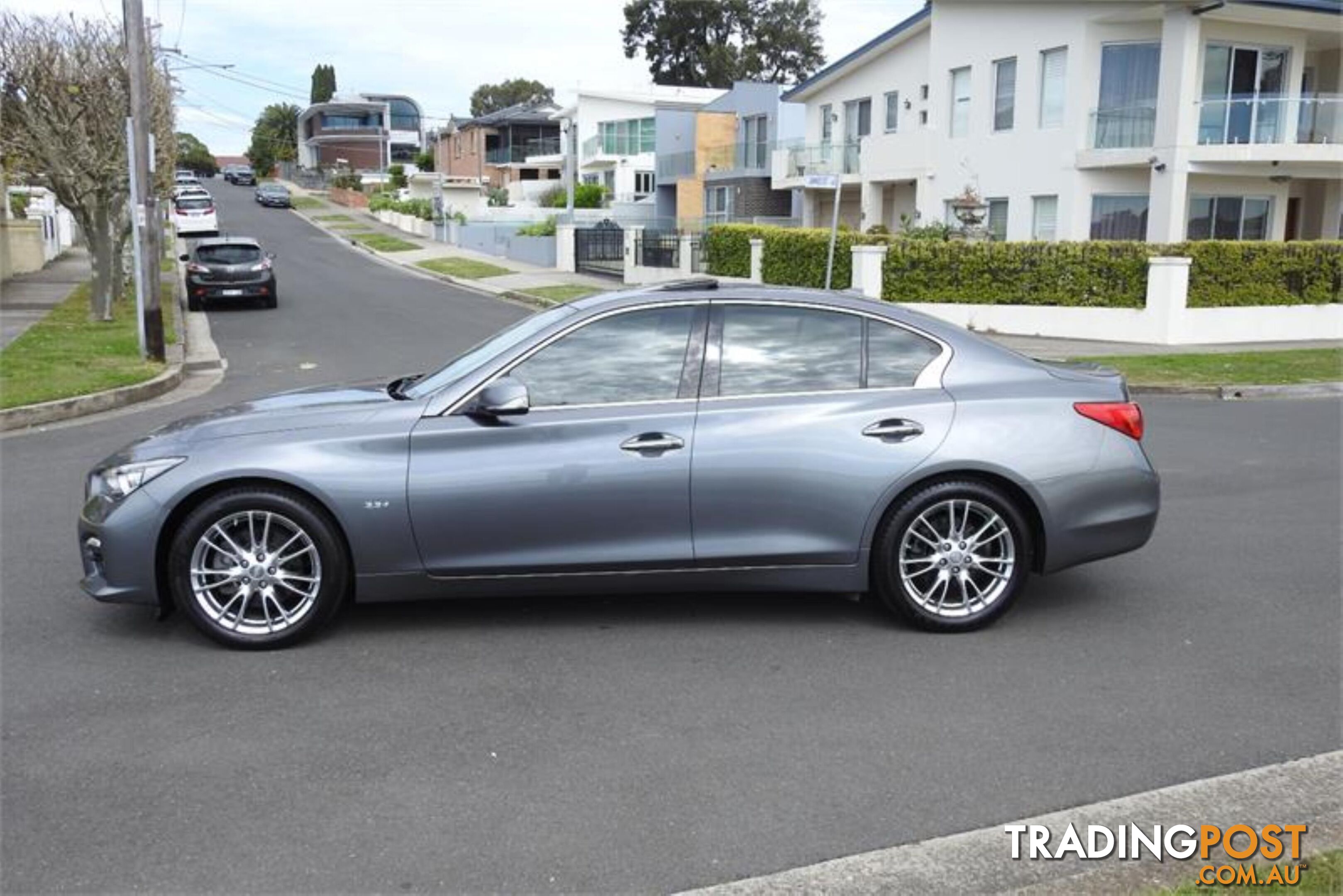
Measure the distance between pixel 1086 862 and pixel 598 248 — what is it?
34.6m

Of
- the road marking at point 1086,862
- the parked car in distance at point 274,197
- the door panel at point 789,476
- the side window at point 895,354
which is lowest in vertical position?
the road marking at point 1086,862

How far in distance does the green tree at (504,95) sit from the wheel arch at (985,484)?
115 metres

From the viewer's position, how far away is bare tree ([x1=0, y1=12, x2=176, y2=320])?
18688mm

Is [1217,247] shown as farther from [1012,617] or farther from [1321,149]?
[1012,617]

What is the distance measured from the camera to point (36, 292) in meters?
25.4

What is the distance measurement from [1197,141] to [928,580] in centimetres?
2350

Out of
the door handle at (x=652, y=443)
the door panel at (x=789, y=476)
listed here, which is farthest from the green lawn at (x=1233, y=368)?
the door handle at (x=652, y=443)

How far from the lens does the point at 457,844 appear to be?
3.62 meters

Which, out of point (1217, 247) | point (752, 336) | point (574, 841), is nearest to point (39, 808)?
point (574, 841)

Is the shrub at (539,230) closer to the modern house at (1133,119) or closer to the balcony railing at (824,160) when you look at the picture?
the balcony railing at (824,160)

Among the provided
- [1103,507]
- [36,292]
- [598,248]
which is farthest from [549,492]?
[598,248]

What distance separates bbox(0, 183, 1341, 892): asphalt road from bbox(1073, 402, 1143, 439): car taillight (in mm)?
939

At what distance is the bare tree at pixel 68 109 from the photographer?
61.3 feet

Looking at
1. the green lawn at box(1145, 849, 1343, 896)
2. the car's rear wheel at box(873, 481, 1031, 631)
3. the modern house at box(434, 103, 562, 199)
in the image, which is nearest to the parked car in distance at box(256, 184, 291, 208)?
the modern house at box(434, 103, 562, 199)
